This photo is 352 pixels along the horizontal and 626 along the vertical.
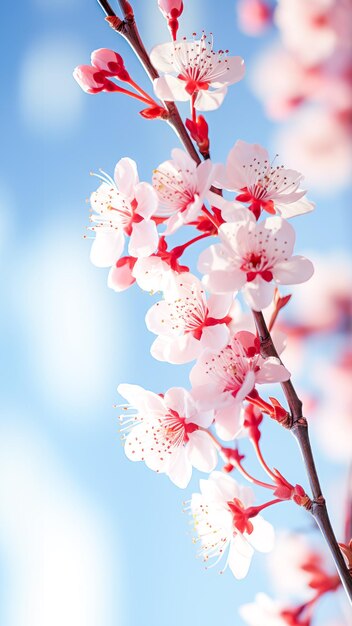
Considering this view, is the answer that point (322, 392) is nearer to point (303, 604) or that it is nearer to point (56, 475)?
point (303, 604)

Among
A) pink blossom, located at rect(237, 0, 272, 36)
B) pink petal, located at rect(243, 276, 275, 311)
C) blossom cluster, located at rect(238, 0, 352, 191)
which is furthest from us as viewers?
pink blossom, located at rect(237, 0, 272, 36)

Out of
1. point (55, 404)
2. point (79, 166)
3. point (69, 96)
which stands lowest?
point (55, 404)

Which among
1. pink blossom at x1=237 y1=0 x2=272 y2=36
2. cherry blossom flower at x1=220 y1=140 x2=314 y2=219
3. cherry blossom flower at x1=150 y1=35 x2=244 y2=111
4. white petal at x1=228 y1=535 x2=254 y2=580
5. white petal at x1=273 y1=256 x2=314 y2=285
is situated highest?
pink blossom at x1=237 y1=0 x2=272 y2=36

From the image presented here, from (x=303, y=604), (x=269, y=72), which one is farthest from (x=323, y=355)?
(x=269, y=72)

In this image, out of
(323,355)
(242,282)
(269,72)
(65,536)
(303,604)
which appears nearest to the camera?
(242,282)

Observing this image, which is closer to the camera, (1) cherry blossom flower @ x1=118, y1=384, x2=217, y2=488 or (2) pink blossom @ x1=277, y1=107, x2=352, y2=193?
(1) cherry blossom flower @ x1=118, y1=384, x2=217, y2=488

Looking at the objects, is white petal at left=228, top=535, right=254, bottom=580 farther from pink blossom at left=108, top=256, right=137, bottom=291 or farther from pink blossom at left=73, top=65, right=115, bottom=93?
pink blossom at left=73, top=65, right=115, bottom=93

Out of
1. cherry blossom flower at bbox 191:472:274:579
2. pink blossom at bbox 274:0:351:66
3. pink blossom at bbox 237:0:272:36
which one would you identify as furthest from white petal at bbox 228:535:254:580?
pink blossom at bbox 237:0:272:36

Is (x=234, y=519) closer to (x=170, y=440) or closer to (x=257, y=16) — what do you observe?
(x=170, y=440)

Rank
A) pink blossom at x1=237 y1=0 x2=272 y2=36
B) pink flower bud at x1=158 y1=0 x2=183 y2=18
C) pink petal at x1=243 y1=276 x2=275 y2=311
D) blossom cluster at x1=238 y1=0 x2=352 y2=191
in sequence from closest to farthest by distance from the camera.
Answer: pink petal at x1=243 y1=276 x2=275 y2=311 < pink flower bud at x1=158 y1=0 x2=183 y2=18 < blossom cluster at x1=238 y1=0 x2=352 y2=191 < pink blossom at x1=237 y1=0 x2=272 y2=36
